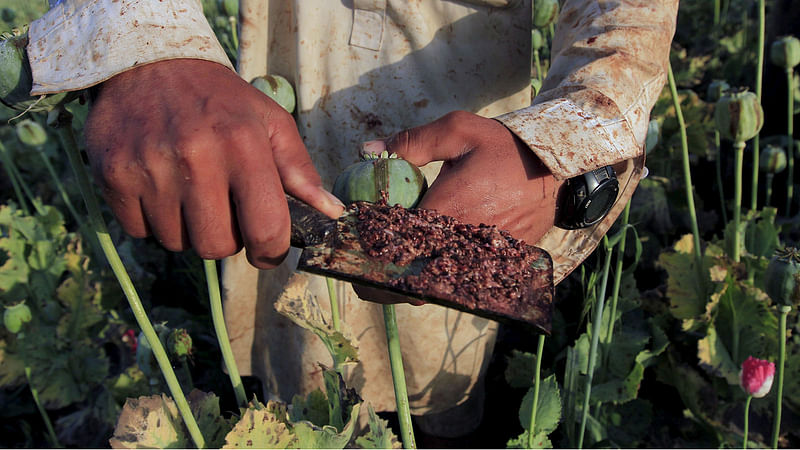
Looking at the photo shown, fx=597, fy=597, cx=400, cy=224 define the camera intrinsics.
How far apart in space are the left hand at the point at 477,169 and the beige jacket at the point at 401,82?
1.4 inches

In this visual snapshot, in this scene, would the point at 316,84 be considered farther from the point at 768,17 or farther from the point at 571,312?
the point at 768,17

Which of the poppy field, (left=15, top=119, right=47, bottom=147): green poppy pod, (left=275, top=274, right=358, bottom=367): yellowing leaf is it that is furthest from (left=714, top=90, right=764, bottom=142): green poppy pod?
(left=15, top=119, right=47, bottom=147): green poppy pod

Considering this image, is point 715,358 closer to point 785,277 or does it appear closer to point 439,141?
point 785,277

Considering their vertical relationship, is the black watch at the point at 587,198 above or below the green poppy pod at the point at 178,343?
above

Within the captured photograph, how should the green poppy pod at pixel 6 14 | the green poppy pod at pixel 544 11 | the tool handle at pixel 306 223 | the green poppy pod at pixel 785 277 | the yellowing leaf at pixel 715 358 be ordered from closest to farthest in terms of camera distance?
the tool handle at pixel 306 223 → the green poppy pod at pixel 785 277 → the yellowing leaf at pixel 715 358 → the green poppy pod at pixel 544 11 → the green poppy pod at pixel 6 14

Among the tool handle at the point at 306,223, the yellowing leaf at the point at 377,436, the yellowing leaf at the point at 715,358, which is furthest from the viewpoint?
the yellowing leaf at the point at 715,358

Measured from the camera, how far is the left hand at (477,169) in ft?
2.92

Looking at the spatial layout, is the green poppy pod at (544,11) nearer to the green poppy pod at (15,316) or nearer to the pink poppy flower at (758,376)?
the pink poppy flower at (758,376)

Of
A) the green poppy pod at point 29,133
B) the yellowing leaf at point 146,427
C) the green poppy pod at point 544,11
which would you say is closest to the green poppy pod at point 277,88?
the yellowing leaf at point 146,427

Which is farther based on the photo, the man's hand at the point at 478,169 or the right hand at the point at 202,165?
the man's hand at the point at 478,169

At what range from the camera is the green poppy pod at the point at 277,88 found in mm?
1292

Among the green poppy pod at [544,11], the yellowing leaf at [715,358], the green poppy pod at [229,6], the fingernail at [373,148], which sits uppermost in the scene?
the green poppy pod at [229,6]

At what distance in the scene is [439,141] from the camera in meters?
0.92

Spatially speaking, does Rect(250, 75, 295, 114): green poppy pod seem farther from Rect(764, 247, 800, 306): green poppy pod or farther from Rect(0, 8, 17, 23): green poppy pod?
Rect(0, 8, 17, 23): green poppy pod
